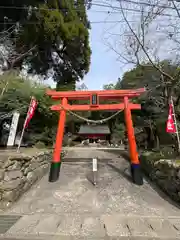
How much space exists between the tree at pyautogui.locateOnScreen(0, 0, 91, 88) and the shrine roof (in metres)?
9.95

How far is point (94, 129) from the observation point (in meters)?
26.8

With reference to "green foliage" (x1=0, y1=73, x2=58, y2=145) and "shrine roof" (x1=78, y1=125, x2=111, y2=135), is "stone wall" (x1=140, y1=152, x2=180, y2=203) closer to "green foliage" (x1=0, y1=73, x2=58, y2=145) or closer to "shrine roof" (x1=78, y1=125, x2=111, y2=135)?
"green foliage" (x1=0, y1=73, x2=58, y2=145)

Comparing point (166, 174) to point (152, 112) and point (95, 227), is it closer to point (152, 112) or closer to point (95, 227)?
point (95, 227)

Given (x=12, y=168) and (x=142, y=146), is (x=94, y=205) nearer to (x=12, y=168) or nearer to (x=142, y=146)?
(x=12, y=168)

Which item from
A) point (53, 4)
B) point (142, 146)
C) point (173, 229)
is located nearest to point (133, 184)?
point (173, 229)

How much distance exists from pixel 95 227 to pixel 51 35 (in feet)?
40.6

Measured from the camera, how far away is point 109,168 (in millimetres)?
7547

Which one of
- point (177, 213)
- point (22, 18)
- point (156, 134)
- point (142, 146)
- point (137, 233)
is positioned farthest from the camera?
point (142, 146)

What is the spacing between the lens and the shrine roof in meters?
25.8

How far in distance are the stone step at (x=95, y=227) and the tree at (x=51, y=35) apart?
28.9ft

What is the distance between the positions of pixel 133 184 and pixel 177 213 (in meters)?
1.82

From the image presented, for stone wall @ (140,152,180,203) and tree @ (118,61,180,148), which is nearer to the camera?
stone wall @ (140,152,180,203)

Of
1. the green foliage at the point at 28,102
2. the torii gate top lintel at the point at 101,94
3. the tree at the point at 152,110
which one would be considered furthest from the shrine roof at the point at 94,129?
the torii gate top lintel at the point at 101,94

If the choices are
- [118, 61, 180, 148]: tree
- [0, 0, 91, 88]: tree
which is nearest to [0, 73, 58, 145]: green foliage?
[0, 0, 91, 88]: tree
